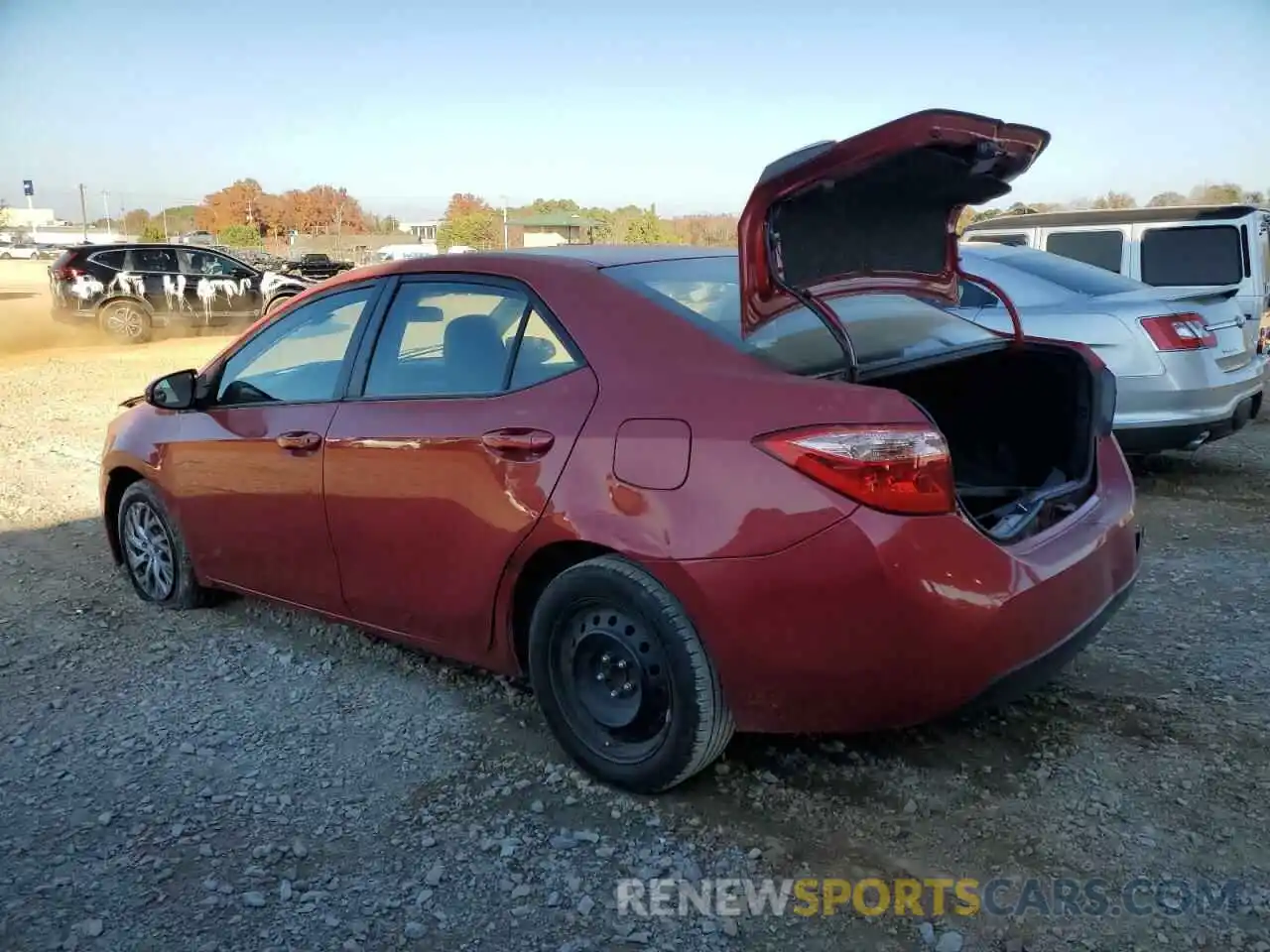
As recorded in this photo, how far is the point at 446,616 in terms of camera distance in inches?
136

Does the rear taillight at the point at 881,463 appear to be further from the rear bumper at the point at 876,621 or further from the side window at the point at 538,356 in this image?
the side window at the point at 538,356

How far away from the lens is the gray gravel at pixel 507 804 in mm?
2541

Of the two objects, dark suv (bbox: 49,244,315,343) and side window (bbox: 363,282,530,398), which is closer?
side window (bbox: 363,282,530,398)

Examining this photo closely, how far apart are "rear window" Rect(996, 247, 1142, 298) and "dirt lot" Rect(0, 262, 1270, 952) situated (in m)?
2.95

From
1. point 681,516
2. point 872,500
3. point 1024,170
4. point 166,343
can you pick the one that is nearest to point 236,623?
point 681,516

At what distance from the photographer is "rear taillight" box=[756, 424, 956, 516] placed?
8.42 ft

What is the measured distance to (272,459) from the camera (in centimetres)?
393

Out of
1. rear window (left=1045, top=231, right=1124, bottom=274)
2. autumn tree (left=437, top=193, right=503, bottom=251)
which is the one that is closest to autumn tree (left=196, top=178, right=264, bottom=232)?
autumn tree (left=437, top=193, right=503, bottom=251)

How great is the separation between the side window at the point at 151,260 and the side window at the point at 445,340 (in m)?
16.6

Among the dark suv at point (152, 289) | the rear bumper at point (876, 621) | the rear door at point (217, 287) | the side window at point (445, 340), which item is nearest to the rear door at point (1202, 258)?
the rear bumper at point (876, 621)

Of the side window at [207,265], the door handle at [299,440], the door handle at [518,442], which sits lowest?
the door handle at [299,440]

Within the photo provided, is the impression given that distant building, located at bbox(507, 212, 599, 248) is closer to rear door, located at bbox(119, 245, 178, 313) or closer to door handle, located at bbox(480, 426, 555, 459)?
rear door, located at bbox(119, 245, 178, 313)

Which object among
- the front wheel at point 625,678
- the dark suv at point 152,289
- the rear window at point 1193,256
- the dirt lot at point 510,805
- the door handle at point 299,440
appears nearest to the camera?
the dirt lot at point 510,805

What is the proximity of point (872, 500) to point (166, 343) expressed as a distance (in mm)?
18149
